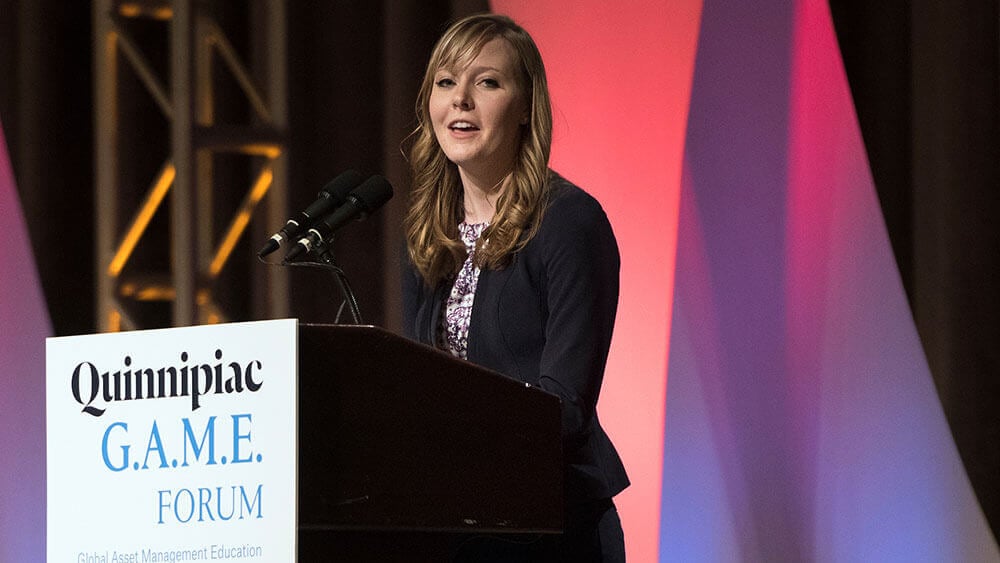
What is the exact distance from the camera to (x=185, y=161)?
13.1 feet

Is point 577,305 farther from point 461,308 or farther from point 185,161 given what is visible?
point 185,161

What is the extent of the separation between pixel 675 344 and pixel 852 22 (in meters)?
0.93

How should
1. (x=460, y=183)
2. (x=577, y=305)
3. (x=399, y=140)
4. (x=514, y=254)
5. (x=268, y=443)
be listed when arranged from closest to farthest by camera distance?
(x=268, y=443) < (x=577, y=305) < (x=514, y=254) < (x=460, y=183) < (x=399, y=140)

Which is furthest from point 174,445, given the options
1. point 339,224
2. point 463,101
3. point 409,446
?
point 463,101

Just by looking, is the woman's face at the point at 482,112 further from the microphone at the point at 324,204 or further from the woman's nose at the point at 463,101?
the microphone at the point at 324,204

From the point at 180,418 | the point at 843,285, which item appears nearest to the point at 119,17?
the point at 843,285

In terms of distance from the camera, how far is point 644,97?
3.71 meters

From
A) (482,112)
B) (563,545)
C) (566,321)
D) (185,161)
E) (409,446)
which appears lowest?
(563,545)

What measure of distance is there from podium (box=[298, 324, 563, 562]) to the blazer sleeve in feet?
0.54

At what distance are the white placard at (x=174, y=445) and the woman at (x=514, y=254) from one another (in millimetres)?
431

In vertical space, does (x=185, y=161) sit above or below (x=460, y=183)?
above

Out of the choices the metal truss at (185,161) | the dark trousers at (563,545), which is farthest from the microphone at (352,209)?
the metal truss at (185,161)

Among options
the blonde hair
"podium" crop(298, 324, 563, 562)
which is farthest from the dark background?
"podium" crop(298, 324, 563, 562)

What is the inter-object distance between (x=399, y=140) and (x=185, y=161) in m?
0.62
